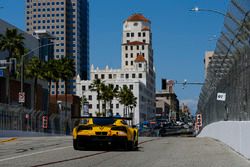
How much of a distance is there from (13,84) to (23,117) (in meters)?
24.1

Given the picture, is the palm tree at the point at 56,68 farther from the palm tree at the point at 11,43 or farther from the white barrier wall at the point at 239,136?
the white barrier wall at the point at 239,136

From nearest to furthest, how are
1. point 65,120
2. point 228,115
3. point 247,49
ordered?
1. point 247,49
2. point 228,115
3. point 65,120

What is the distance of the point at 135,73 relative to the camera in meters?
164

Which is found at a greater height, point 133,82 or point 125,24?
point 125,24

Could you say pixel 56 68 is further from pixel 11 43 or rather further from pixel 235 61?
pixel 235 61

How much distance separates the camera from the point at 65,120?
69812mm

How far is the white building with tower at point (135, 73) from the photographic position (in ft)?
507

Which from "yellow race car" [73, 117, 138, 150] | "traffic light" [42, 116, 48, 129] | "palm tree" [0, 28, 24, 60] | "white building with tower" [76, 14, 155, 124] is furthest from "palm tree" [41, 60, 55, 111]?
"white building with tower" [76, 14, 155, 124]

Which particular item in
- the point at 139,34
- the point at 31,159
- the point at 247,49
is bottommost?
the point at 31,159

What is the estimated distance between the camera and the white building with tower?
6083 inches

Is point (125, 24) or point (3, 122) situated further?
point (125, 24)

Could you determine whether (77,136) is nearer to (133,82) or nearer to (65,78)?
(65,78)

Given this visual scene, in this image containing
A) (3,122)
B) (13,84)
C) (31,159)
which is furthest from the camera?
(13,84)

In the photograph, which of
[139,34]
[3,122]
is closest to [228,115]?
[3,122]
